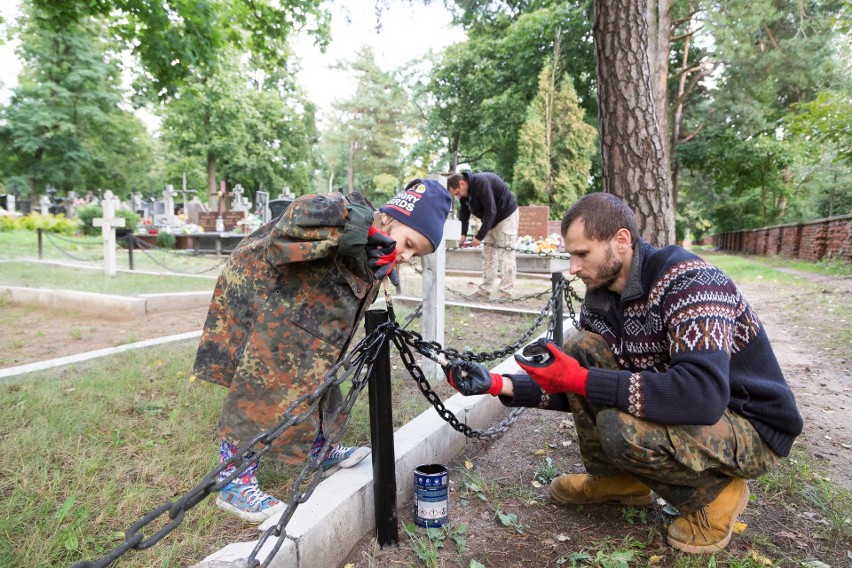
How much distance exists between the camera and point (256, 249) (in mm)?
2312

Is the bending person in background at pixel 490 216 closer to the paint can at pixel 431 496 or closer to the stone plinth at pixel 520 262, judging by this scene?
the stone plinth at pixel 520 262

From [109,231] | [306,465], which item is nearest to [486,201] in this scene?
[306,465]

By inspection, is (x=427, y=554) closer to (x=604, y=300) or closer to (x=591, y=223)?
(x=604, y=300)

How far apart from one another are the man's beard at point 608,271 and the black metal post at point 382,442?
88 centimetres

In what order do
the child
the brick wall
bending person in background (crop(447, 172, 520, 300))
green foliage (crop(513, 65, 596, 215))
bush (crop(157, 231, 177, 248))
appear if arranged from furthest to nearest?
green foliage (crop(513, 65, 596, 215)) → bush (crop(157, 231, 177, 248)) → the brick wall → bending person in background (crop(447, 172, 520, 300)) → the child

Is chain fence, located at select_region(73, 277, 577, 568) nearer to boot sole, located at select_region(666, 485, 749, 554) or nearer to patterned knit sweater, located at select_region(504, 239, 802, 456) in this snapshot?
patterned knit sweater, located at select_region(504, 239, 802, 456)

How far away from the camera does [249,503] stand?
7.07 ft

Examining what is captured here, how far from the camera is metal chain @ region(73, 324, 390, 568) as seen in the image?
3.42ft

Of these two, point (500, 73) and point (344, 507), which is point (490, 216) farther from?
point (500, 73)

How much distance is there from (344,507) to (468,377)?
70 cm

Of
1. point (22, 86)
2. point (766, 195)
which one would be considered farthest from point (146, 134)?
point (766, 195)

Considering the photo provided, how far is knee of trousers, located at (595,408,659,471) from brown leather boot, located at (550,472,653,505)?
0.48m

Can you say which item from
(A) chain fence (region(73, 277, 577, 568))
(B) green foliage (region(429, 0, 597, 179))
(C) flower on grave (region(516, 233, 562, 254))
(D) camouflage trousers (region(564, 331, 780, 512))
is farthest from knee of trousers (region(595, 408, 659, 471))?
(B) green foliage (region(429, 0, 597, 179))

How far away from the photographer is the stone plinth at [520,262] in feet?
38.0
